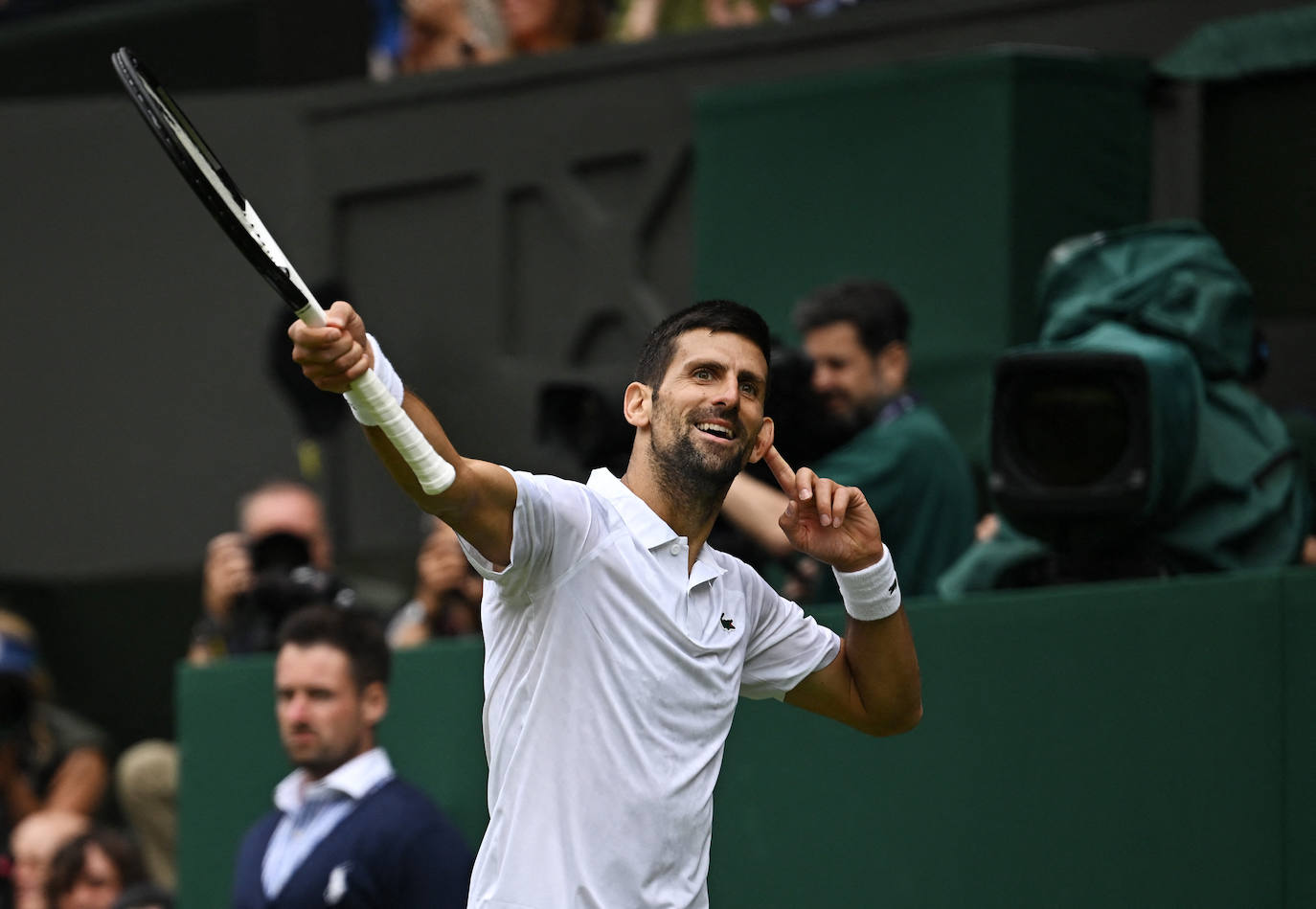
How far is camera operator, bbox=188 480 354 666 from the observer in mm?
7133

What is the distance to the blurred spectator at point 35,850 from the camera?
8.02 metres

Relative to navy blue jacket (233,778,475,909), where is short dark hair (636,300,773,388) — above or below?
above

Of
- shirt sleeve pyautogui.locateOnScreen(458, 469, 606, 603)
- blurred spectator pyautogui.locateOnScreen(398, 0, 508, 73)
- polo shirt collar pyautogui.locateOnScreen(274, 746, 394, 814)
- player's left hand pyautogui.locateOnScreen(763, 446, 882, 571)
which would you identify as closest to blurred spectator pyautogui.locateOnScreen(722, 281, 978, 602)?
polo shirt collar pyautogui.locateOnScreen(274, 746, 394, 814)

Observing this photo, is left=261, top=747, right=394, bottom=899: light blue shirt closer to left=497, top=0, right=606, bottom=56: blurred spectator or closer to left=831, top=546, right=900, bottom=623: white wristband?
left=831, top=546, right=900, bottom=623: white wristband

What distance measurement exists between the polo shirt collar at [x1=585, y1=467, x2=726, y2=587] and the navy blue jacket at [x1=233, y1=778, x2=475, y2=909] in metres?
2.24

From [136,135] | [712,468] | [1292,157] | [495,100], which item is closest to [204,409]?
[136,135]

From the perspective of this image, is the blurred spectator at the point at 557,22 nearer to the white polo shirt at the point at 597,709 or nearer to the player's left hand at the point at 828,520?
the player's left hand at the point at 828,520

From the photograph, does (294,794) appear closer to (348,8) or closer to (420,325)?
(420,325)

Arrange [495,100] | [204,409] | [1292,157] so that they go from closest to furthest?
[1292,157], [495,100], [204,409]

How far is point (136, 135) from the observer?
36.3 feet

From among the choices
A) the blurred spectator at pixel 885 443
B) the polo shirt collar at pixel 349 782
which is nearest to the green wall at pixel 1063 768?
the blurred spectator at pixel 885 443

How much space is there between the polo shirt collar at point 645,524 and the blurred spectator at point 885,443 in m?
1.99

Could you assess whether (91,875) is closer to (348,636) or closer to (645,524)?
(348,636)

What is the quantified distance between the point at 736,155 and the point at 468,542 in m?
4.71
